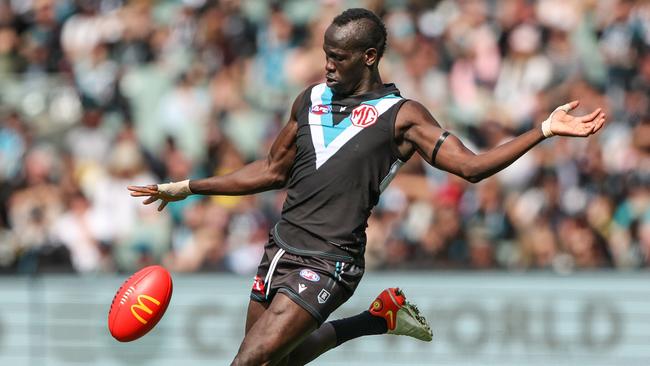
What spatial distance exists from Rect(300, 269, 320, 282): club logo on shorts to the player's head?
1096mm

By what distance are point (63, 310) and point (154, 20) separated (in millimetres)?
4992

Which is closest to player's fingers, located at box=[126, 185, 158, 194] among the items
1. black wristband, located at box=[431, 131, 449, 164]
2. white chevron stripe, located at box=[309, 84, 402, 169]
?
white chevron stripe, located at box=[309, 84, 402, 169]

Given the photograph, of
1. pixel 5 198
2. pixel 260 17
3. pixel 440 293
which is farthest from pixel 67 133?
pixel 440 293

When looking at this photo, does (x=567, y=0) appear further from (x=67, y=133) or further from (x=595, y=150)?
(x=67, y=133)

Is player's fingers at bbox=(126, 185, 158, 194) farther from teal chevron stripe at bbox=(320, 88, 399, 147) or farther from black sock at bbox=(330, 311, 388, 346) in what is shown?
black sock at bbox=(330, 311, 388, 346)

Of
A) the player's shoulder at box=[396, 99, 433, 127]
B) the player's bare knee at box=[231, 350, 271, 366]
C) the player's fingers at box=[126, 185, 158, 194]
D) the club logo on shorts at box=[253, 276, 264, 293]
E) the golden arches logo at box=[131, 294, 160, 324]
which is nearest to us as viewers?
the player's bare knee at box=[231, 350, 271, 366]

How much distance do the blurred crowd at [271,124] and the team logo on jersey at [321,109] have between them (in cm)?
474

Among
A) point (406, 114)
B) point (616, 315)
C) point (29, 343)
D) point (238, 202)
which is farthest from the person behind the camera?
point (238, 202)

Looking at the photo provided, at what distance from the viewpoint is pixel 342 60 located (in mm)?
7488

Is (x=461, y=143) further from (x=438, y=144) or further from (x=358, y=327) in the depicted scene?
(x=358, y=327)

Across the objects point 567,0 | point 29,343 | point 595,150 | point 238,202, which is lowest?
point 29,343

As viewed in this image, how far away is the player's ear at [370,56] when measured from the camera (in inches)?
297

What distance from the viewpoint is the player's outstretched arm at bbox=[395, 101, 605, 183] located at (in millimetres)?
6832

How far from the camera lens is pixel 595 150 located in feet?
43.1
